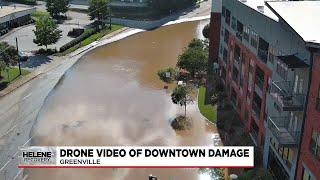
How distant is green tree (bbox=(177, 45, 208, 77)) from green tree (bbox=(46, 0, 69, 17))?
1974 inches

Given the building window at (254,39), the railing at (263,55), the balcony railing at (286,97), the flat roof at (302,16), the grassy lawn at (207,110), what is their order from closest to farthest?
the flat roof at (302,16) < the balcony railing at (286,97) < the railing at (263,55) < the building window at (254,39) < the grassy lawn at (207,110)

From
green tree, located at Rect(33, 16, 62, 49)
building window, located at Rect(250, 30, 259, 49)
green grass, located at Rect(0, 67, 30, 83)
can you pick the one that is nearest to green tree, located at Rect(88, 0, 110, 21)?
green tree, located at Rect(33, 16, 62, 49)

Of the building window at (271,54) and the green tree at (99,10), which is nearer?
the building window at (271,54)

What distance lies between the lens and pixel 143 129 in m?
50.4

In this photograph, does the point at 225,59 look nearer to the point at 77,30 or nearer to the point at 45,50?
the point at 45,50

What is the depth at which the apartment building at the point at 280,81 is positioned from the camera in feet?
103

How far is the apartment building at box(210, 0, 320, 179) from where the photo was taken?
1233 inches

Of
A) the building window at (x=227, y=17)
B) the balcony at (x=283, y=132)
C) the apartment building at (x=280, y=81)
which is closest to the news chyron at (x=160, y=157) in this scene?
the apartment building at (x=280, y=81)

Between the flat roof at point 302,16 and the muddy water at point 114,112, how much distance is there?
16.2 m

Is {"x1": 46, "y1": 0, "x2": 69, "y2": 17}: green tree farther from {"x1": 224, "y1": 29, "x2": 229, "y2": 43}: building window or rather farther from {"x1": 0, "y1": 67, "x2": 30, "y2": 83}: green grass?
{"x1": 224, "y1": 29, "x2": 229, "y2": 43}: building window

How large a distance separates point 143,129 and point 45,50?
A: 122 feet

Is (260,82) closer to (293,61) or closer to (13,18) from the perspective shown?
(293,61)

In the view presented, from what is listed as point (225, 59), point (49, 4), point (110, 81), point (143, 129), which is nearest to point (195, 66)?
point (225, 59)

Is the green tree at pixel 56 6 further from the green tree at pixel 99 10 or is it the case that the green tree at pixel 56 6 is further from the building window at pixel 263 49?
the building window at pixel 263 49
